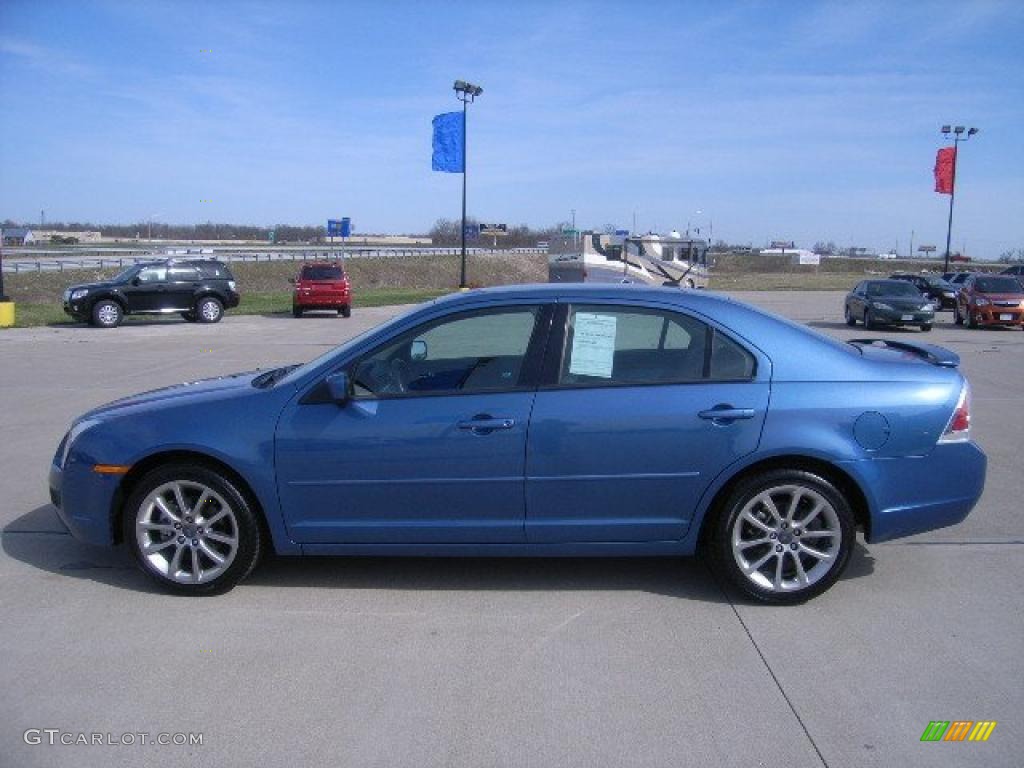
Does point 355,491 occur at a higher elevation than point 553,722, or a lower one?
higher

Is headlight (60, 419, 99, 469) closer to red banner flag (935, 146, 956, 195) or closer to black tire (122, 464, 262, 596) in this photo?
black tire (122, 464, 262, 596)

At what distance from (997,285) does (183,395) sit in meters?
24.2

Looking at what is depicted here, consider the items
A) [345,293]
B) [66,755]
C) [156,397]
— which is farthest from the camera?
[345,293]

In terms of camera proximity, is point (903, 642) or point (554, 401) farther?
point (554, 401)

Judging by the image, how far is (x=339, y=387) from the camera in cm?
443

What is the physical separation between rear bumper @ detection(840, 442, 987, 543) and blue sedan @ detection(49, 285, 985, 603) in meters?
0.01

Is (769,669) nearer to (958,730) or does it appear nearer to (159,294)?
(958,730)

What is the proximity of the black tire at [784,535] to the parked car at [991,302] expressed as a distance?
21453 millimetres

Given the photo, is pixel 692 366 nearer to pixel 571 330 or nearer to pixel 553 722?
pixel 571 330

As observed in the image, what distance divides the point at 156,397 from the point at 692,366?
2986 millimetres

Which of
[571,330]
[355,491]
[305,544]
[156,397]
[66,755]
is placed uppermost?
[571,330]

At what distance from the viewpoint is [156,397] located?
5000 millimetres

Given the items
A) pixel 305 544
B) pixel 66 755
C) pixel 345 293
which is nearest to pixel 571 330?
pixel 305 544

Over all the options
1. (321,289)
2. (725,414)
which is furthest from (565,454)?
(321,289)
